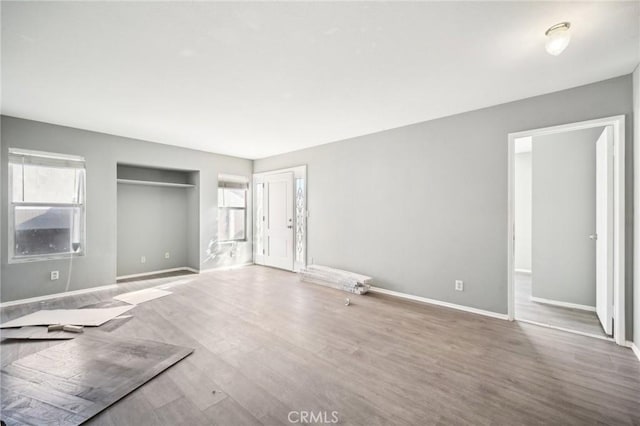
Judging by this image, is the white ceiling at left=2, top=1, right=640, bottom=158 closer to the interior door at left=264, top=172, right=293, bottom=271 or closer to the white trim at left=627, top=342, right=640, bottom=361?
the interior door at left=264, top=172, right=293, bottom=271

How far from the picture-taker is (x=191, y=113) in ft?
12.0

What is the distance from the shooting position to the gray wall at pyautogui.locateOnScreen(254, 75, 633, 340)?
10.1 feet

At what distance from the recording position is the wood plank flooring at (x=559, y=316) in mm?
3062

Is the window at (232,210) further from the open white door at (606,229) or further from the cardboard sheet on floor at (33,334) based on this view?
the open white door at (606,229)

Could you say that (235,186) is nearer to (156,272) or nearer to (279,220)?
(279,220)

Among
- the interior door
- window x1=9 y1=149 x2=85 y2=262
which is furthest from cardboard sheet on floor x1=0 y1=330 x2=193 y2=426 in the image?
the interior door

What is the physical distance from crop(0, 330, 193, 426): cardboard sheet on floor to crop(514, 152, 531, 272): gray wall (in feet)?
21.8

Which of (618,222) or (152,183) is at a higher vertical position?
(152,183)

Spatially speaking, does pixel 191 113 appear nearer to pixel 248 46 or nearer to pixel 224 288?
pixel 248 46

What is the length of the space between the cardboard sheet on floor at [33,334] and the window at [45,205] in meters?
1.48

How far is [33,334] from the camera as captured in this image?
9.36 feet

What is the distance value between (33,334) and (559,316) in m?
6.21

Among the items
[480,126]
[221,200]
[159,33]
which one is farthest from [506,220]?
[221,200]

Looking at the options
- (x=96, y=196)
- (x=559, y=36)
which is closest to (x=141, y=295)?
(x=96, y=196)
